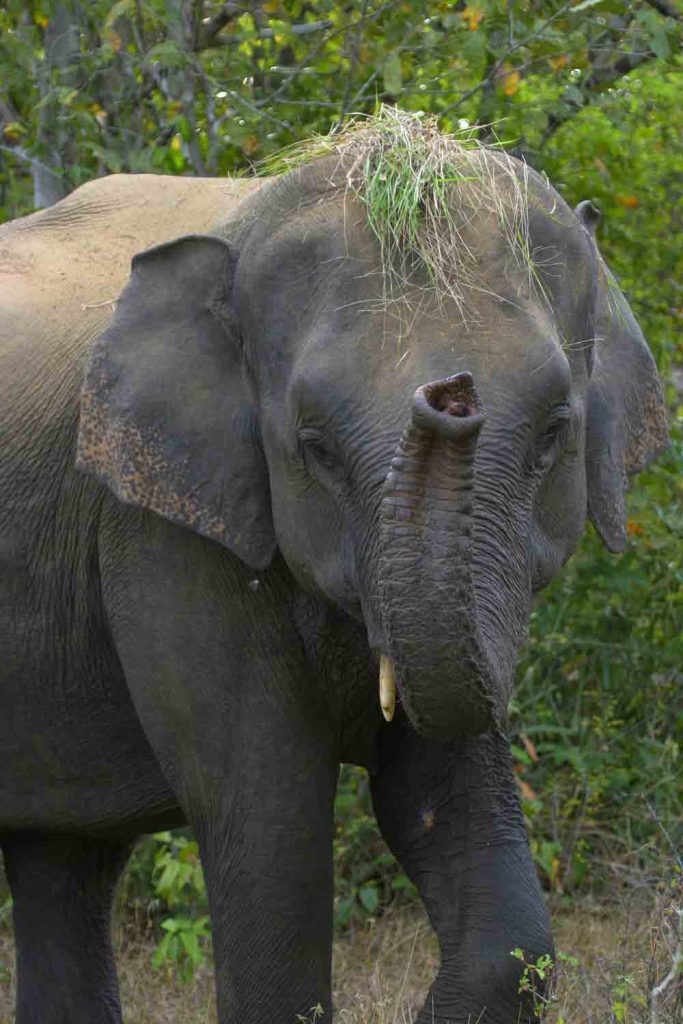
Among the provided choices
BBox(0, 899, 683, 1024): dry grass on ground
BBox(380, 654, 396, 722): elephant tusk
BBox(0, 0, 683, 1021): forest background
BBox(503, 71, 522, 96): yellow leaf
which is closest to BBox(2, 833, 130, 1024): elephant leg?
BBox(0, 899, 683, 1024): dry grass on ground

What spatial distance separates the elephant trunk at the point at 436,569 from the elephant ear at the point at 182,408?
67 cm

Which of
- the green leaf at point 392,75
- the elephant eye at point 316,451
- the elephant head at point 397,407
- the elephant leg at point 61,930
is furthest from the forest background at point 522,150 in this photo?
the elephant eye at point 316,451

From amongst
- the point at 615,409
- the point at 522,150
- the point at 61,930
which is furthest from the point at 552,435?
the point at 522,150

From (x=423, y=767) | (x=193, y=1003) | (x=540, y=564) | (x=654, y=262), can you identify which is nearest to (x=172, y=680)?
(x=423, y=767)

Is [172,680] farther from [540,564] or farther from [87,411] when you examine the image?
[540,564]

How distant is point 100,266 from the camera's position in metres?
4.96

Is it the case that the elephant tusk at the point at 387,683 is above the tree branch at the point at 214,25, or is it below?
above

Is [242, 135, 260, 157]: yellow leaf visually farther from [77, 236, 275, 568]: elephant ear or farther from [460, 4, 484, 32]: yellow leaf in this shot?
[77, 236, 275, 568]: elephant ear

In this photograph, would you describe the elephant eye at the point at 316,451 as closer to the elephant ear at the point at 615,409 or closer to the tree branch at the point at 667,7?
the elephant ear at the point at 615,409

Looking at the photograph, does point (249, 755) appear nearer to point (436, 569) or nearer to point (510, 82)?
point (436, 569)

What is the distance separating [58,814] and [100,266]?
3.85 feet

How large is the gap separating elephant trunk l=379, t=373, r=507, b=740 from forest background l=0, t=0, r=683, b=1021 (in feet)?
8.08

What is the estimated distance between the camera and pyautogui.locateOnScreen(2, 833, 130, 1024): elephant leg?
17.8ft

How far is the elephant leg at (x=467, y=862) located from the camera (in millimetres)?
4375
